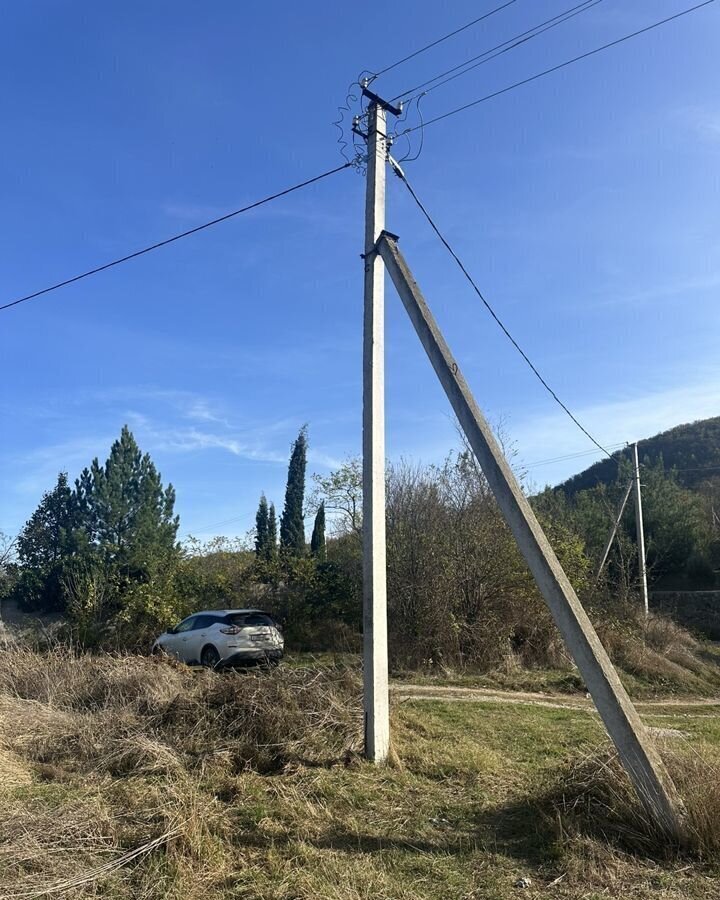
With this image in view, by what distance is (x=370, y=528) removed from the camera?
6863 mm

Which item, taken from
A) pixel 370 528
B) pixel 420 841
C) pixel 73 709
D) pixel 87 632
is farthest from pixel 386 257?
pixel 87 632

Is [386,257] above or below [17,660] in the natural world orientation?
above

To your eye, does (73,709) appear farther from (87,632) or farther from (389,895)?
(87,632)

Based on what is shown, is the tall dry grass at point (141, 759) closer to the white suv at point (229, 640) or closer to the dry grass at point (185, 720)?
the dry grass at point (185, 720)

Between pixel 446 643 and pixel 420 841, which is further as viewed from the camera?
pixel 446 643

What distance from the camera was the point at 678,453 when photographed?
54219 mm

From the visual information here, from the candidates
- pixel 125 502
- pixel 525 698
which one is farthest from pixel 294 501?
pixel 525 698

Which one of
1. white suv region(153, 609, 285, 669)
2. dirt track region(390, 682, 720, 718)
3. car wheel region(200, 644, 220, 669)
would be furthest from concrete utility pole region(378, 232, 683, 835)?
car wheel region(200, 644, 220, 669)

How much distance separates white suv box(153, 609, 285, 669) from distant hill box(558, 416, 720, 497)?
39.6m

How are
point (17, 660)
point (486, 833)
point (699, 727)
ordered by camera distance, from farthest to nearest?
point (17, 660) → point (699, 727) → point (486, 833)

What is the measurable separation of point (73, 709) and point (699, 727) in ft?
28.4

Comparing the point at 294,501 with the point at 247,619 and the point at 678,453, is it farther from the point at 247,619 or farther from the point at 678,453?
the point at 678,453

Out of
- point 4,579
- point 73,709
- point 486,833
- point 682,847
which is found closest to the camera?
point 682,847

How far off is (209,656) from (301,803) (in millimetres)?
9679
